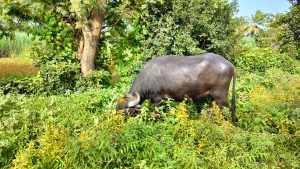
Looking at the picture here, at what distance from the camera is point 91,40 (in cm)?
870

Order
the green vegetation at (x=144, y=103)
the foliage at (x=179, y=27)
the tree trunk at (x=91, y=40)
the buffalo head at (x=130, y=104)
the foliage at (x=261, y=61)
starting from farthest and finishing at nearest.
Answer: the foliage at (x=261, y=61)
the foliage at (x=179, y=27)
the tree trunk at (x=91, y=40)
the buffalo head at (x=130, y=104)
the green vegetation at (x=144, y=103)

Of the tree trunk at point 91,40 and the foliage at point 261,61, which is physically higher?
the tree trunk at point 91,40

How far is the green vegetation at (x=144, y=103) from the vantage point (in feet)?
11.8

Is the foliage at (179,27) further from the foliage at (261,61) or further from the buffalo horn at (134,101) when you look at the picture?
the buffalo horn at (134,101)

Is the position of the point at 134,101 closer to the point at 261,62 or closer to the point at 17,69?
the point at 17,69

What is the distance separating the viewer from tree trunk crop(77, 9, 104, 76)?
8539 mm

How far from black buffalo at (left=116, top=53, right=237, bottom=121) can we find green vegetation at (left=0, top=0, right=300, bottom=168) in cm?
23

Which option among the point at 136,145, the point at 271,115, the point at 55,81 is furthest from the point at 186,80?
the point at 55,81

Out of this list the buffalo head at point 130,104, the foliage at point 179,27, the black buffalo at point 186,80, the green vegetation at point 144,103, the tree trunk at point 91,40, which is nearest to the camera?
the green vegetation at point 144,103

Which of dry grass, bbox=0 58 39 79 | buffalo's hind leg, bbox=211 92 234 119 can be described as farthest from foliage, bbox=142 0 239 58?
dry grass, bbox=0 58 39 79

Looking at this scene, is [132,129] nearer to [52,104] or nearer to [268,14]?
[52,104]

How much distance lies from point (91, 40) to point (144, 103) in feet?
11.7

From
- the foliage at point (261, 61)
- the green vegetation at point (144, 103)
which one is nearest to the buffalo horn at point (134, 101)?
the green vegetation at point (144, 103)

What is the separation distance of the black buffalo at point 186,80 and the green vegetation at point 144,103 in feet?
0.74
